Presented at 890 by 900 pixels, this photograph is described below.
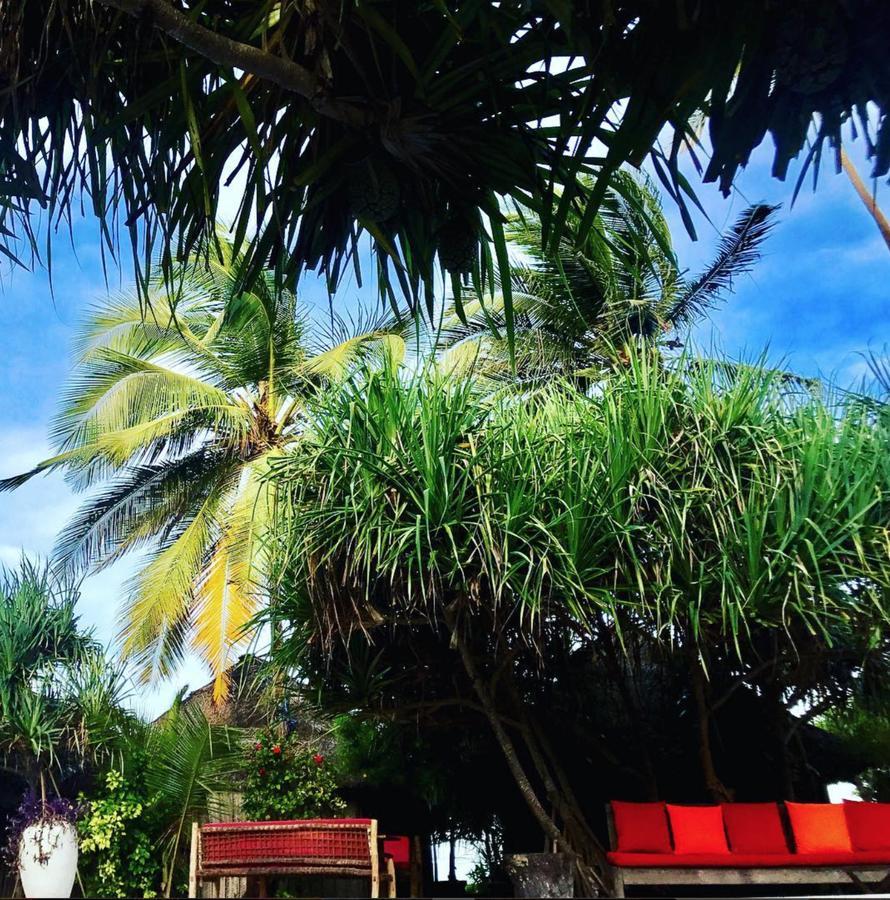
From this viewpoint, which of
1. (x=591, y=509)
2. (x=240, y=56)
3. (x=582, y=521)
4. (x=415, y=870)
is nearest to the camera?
(x=240, y=56)

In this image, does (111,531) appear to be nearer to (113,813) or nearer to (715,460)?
(113,813)

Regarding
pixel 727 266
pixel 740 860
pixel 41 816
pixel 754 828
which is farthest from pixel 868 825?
pixel 727 266

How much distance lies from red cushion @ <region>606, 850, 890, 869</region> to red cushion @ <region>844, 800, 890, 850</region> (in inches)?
6.0

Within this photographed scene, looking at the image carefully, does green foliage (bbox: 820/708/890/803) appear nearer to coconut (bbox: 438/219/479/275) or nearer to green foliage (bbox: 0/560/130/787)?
green foliage (bbox: 0/560/130/787)

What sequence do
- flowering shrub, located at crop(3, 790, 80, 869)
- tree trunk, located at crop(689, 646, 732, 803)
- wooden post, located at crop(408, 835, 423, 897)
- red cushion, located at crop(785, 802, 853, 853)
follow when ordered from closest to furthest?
1. red cushion, located at crop(785, 802, 853, 853)
2. tree trunk, located at crop(689, 646, 732, 803)
3. wooden post, located at crop(408, 835, 423, 897)
4. flowering shrub, located at crop(3, 790, 80, 869)

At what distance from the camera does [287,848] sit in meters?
4.93

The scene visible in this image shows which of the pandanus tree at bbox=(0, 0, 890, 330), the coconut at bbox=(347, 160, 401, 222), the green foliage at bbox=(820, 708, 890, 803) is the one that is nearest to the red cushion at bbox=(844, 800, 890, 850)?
the green foliage at bbox=(820, 708, 890, 803)

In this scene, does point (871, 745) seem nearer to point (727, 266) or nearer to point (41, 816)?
point (727, 266)

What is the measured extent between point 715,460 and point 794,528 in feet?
2.20

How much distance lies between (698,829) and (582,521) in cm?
221

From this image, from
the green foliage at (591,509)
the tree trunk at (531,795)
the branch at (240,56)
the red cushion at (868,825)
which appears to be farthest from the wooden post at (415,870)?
the branch at (240,56)

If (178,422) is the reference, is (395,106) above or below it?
below

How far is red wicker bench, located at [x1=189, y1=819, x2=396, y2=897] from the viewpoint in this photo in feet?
16.0

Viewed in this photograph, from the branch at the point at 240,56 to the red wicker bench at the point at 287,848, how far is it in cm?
404
